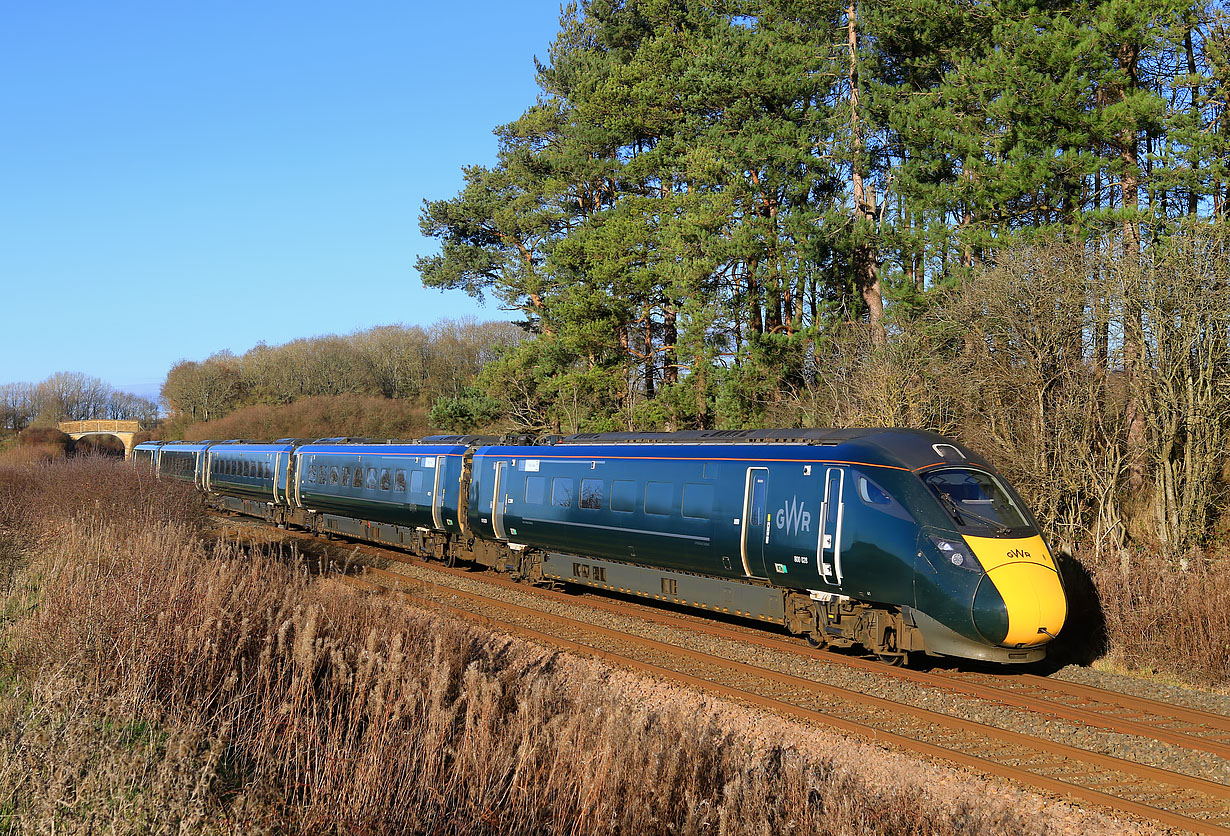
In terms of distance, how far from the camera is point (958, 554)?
32.5ft

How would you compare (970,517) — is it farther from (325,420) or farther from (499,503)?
(325,420)

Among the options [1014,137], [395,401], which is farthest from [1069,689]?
[395,401]

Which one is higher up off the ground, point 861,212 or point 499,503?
point 861,212

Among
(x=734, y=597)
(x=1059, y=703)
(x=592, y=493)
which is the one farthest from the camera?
(x=592, y=493)

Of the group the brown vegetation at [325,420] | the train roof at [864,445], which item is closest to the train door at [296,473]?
the train roof at [864,445]

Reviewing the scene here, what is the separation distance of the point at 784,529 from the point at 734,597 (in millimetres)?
1687

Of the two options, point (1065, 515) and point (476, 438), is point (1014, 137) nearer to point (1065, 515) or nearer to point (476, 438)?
point (1065, 515)

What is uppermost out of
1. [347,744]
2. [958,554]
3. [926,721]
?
[958,554]

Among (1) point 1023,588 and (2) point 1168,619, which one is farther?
(2) point 1168,619

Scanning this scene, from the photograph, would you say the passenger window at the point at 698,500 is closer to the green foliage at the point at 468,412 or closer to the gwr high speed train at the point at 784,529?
the gwr high speed train at the point at 784,529

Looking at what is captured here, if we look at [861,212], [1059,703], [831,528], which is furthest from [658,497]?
[861,212]

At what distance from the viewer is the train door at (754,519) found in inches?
470

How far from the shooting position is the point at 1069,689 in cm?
1016

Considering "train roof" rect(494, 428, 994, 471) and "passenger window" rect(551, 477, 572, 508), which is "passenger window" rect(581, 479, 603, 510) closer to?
"passenger window" rect(551, 477, 572, 508)
